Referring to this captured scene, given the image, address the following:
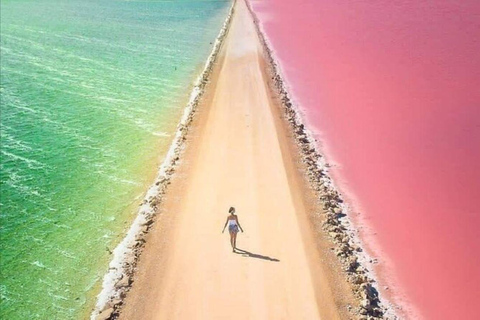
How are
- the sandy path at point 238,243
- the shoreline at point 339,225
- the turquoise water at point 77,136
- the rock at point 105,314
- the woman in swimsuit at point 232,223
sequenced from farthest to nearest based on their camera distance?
the turquoise water at point 77,136
the woman in swimsuit at point 232,223
the shoreline at point 339,225
the sandy path at point 238,243
the rock at point 105,314

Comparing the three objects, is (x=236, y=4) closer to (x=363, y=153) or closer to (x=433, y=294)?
(x=363, y=153)

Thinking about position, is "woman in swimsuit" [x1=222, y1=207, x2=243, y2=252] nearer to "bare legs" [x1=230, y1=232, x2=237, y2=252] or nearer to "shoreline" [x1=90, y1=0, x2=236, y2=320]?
"bare legs" [x1=230, y1=232, x2=237, y2=252]

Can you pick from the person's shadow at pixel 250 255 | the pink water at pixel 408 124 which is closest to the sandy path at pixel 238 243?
the person's shadow at pixel 250 255

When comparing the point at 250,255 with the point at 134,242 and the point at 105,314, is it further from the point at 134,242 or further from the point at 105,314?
the point at 105,314

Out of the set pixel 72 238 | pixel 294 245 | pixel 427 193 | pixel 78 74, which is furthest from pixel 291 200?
pixel 78 74

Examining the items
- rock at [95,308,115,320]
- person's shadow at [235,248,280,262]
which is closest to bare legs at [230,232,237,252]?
person's shadow at [235,248,280,262]

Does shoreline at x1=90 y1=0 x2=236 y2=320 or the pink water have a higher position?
the pink water

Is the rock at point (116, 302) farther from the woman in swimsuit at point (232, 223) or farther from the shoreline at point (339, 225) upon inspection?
the shoreline at point (339, 225)
